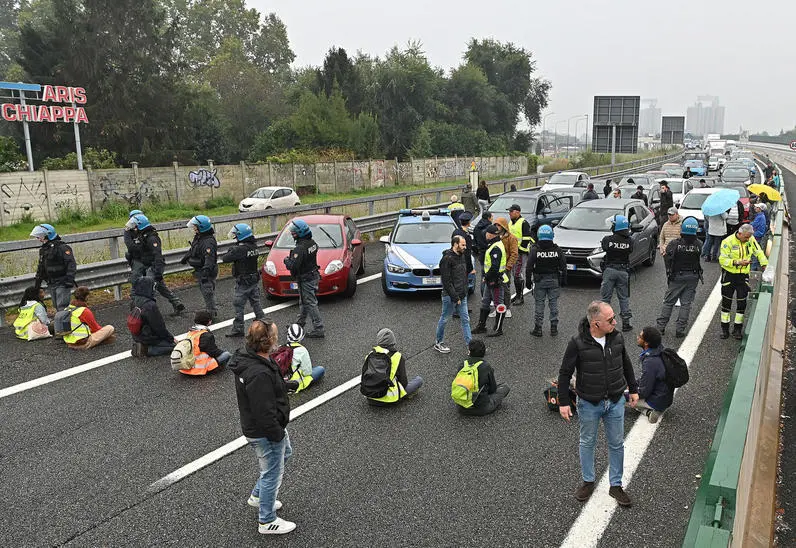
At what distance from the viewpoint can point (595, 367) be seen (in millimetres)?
4902

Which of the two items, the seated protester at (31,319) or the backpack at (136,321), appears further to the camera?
the seated protester at (31,319)

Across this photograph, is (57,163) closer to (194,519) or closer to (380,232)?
(380,232)

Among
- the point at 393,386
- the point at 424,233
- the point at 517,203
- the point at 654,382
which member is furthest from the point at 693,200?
the point at 393,386

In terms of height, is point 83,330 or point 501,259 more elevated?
point 501,259

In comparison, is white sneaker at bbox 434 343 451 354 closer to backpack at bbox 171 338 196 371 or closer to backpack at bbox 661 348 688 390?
backpack at bbox 661 348 688 390

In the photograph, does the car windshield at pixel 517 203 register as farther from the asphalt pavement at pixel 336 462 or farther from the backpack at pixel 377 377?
the backpack at pixel 377 377

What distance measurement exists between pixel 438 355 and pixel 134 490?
14.9ft

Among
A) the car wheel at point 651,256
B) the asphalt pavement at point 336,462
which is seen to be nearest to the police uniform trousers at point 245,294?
the asphalt pavement at point 336,462

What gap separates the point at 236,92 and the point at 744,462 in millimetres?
66280

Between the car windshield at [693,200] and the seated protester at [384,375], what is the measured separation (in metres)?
15.7

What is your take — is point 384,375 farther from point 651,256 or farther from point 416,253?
point 651,256

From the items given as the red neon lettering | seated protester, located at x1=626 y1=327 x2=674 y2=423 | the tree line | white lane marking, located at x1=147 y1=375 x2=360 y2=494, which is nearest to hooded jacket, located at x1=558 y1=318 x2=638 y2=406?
seated protester, located at x1=626 y1=327 x2=674 y2=423

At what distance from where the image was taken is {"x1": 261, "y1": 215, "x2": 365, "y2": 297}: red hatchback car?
38.8 ft

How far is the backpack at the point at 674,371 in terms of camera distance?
6375 millimetres
